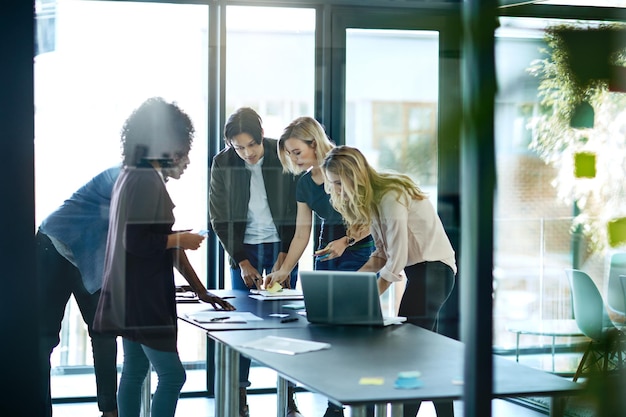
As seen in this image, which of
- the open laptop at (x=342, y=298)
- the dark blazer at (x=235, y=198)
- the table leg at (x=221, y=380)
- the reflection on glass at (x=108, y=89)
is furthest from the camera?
the dark blazer at (x=235, y=198)

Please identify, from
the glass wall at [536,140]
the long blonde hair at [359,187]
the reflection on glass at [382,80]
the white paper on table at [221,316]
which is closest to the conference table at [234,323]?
the white paper on table at [221,316]

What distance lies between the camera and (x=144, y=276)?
3.39 meters

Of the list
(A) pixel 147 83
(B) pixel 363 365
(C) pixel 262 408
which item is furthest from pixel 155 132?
(B) pixel 363 365

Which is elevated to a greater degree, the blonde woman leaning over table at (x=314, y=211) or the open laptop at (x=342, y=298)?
the blonde woman leaning over table at (x=314, y=211)

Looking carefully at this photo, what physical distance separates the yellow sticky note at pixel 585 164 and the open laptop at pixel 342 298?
199cm

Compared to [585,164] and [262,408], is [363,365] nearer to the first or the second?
[585,164]

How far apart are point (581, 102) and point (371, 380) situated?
63.6 inches

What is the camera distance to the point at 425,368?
224 cm

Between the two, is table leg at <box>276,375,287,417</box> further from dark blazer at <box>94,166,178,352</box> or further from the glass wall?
the glass wall

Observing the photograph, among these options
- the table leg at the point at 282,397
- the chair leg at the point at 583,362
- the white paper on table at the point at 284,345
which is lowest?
the table leg at the point at 282,397

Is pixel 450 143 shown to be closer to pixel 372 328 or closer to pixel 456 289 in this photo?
pixel 372 328

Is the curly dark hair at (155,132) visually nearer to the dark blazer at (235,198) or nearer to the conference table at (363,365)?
the dark blazer at (235,198)

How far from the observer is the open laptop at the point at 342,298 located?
2.84 m

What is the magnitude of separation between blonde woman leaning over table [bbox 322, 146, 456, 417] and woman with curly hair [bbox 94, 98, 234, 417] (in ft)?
2.42
